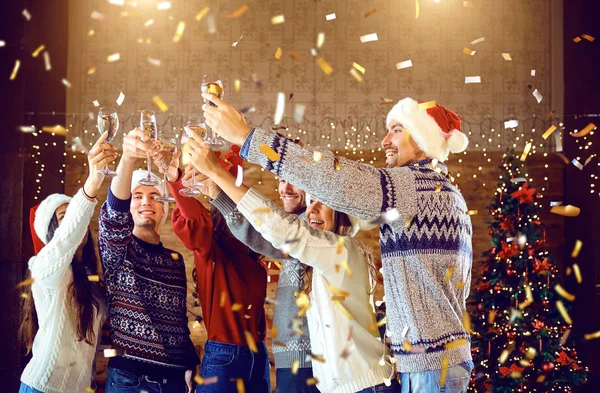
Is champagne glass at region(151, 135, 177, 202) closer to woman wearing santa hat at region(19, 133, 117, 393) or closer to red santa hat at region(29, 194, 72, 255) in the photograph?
woman wearing santa hat at region(19, 133, 117, 393)

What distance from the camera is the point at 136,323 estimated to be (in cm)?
277

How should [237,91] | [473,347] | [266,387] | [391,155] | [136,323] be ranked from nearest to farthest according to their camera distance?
[391,155] → [136,323] → [266,387] → [473,347] → [237,91]

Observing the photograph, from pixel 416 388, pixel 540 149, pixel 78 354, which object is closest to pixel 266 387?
pixel 78 354

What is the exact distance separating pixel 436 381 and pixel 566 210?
5.72 metres

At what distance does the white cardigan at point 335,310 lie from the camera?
2375mm

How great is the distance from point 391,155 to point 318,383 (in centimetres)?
81

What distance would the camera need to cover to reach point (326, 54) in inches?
331

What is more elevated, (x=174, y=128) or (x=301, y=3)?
(x=301, y=3)

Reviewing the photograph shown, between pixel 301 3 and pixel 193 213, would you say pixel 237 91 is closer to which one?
pixel 301 3

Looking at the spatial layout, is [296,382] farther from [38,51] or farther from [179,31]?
[179,31]

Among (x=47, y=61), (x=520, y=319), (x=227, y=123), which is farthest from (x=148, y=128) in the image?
(x=47, y=61)

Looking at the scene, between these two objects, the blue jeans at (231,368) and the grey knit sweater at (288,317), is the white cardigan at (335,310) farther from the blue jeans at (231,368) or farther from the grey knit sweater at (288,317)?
Answer: the blue jeans at (231,368)

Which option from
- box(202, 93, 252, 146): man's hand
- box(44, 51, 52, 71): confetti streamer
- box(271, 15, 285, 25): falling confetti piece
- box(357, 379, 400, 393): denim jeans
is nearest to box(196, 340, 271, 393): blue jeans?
box(357, 379, 400, 393): denim jeans

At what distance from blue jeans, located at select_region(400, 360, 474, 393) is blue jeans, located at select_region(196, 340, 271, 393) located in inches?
34.9
